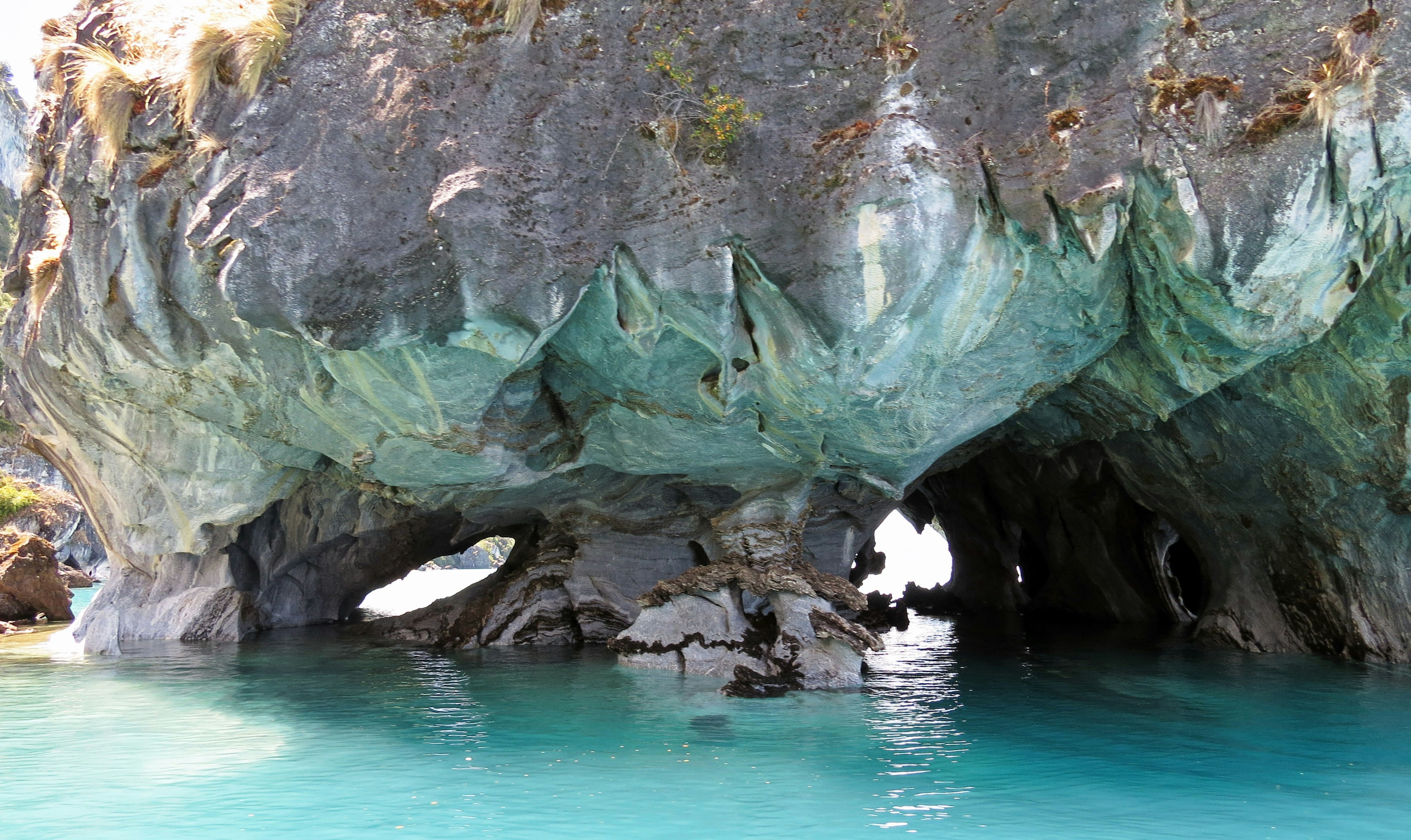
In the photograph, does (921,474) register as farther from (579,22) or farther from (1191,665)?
(579,22)

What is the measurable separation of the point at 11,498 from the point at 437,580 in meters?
40.7

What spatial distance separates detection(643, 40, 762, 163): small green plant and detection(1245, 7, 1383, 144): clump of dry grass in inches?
185

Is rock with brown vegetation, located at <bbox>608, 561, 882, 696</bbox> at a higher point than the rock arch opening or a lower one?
lower

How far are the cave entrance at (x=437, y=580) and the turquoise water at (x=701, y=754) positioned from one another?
8801mm

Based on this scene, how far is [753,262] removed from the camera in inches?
394

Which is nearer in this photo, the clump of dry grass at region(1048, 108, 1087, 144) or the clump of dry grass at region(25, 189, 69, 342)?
the clump of dry grass at region(1048, 108, 1087, 144)

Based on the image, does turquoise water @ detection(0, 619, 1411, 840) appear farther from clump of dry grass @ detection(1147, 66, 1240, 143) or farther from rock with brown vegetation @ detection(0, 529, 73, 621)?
rock with brown vegetation @ detection(0, 529, 73, 621)

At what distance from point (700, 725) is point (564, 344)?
15.0 feet

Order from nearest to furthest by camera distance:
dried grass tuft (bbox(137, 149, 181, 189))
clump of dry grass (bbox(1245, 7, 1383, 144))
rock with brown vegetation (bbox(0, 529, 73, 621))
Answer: clump of dry grass (bbox(1245, 7, 1383, 144)), dried grass tuft (bbox(137, 149, 181, 189)), rock with brown vegetation (bbox(0, 529, 73, 621))

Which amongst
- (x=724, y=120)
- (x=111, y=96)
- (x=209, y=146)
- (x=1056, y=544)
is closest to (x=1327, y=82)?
(x=724, y=120)

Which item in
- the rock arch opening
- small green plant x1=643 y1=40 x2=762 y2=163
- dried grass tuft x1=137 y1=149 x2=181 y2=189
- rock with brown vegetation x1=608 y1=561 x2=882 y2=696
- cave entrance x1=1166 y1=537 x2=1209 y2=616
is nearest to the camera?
small green plant x1=643 y1=40 x2=762 y2=163

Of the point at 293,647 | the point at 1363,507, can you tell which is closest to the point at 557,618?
the point at 293,647

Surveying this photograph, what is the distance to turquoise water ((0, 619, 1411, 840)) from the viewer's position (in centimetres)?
678

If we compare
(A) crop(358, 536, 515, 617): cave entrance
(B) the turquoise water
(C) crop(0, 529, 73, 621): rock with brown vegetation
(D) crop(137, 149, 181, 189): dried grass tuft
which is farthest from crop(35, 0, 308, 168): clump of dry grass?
(C) crop(0, 529, 73, 621): rock with brown vegetation
